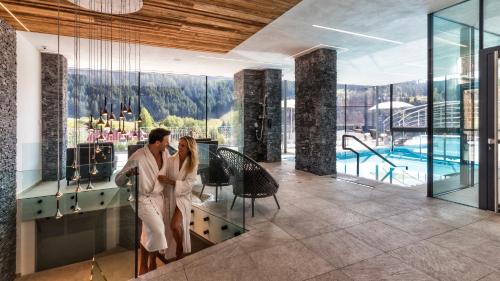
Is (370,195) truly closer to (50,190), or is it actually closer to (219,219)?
(219,219)

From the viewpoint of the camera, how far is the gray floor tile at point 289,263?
2336 millimetres

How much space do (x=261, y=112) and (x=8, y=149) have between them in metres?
6.50

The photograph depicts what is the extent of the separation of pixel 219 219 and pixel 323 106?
411 cm

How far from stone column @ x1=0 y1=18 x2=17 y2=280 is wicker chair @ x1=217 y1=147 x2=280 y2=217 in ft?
13.7

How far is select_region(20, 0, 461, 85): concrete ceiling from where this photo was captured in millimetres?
4324

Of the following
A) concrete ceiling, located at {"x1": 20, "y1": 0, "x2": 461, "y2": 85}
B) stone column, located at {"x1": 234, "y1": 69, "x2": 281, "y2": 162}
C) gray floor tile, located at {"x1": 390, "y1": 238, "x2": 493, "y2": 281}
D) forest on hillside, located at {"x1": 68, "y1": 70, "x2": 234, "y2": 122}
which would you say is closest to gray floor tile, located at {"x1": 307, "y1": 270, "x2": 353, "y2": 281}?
gray floor tile, located at {"x1": 390, "y1": 238, "x2": 493, "y2": 281}

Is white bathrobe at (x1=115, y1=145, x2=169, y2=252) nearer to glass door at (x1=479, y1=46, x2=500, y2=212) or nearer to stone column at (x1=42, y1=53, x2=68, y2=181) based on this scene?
glass door at (x1=479, y1=46, x2=500, y2=212)

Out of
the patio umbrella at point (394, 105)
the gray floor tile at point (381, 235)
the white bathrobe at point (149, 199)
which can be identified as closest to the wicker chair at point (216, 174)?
the white bathrobe at point (149, 199)

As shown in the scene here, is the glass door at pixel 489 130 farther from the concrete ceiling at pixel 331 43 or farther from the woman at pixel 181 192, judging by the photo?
the woman at pixel 181 192

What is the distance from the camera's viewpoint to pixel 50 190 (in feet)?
20.3

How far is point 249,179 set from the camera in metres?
3.89

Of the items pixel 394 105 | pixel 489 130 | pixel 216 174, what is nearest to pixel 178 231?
pixel 216 174

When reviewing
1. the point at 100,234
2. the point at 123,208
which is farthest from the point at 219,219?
the point at 100,234

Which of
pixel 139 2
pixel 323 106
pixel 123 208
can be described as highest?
pixel 139 2
